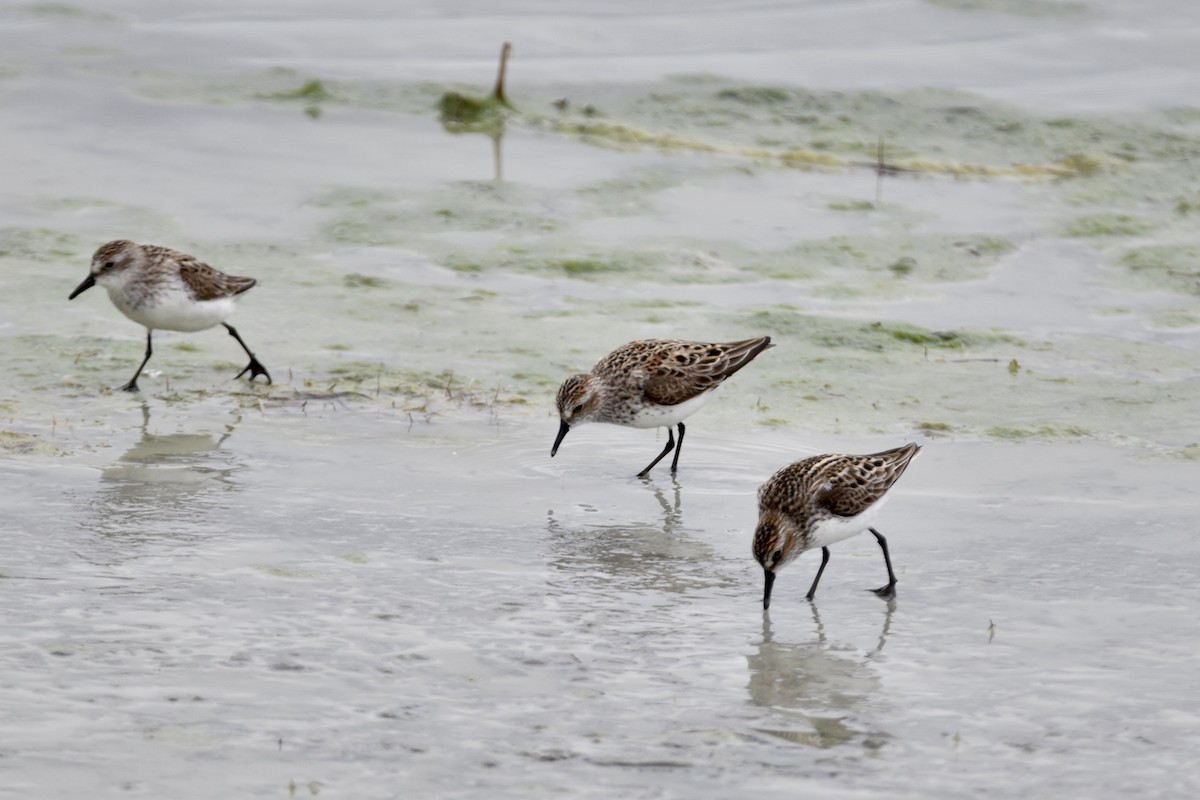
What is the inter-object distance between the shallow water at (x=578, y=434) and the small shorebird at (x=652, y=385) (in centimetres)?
36

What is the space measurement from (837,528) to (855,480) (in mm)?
266

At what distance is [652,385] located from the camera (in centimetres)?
942

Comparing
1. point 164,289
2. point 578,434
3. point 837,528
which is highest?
point 164,289

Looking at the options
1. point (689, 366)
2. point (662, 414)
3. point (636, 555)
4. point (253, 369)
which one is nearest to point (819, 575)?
point (636, 555)

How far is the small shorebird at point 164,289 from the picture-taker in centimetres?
1057

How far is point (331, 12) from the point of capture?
75.7ft

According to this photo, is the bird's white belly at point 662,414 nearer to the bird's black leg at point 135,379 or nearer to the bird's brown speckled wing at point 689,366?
the bird's brown speckled wing at point 689,366

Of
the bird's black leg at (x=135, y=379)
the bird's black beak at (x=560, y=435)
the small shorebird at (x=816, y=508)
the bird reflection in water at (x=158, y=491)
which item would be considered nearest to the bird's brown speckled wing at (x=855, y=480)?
the small shorebird at (x=816, y=508)

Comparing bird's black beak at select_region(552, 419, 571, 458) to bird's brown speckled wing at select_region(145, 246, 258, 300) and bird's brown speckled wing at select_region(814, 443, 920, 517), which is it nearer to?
bird's brown speckled wing at select_region(814, 443, 920, 517)

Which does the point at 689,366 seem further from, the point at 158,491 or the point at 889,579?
the point at 158,491

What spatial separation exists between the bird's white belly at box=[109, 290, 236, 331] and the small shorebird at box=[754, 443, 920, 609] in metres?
4.49

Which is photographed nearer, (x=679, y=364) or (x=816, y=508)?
(x=816, y=508)

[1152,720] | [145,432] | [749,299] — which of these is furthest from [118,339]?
[1152,720]

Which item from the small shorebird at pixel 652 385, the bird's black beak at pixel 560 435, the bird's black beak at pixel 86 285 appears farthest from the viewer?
the bird's black beak at pixel 86 285
